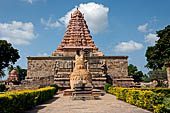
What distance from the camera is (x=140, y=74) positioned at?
54438 mm

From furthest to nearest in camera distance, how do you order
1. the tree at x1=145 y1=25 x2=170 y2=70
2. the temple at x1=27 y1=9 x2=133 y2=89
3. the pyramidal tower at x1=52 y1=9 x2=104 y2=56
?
the pyramidal tower at x1=52 y1=9 x2=104 y2=56 < the tree at x1=145 y1=25 x2=170 y2=70 < the temple at x1=27 y1=9 x2=133 y2=89

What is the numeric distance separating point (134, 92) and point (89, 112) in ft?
11.1

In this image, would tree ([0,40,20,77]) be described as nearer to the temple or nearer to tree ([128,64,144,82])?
the temple

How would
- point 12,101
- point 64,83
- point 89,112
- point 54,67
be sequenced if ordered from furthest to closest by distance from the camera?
point 54,67 < point 64,83 < point 89,112 < point 12,101

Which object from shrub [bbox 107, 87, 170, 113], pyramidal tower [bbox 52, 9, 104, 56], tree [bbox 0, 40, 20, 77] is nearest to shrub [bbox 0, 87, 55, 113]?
shrub [bbox 107, 87, 170, 113]

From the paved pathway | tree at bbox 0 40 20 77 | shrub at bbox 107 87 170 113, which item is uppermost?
tree at bbox 0 40 20 77

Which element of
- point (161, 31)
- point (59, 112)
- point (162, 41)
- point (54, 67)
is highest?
point (161, 31)

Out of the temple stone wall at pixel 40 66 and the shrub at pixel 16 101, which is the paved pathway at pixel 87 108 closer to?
the shrub at pixel 16 101

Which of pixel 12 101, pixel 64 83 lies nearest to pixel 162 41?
pixel 64 83

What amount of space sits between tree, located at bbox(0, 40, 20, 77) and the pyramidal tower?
989cm

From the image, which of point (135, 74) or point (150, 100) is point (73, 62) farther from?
Result: point (135, 74)

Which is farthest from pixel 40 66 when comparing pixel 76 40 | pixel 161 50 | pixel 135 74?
pixel 135 74

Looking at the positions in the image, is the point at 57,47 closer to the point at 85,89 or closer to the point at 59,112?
the point at 85,89

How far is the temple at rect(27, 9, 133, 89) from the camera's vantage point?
911 inches
